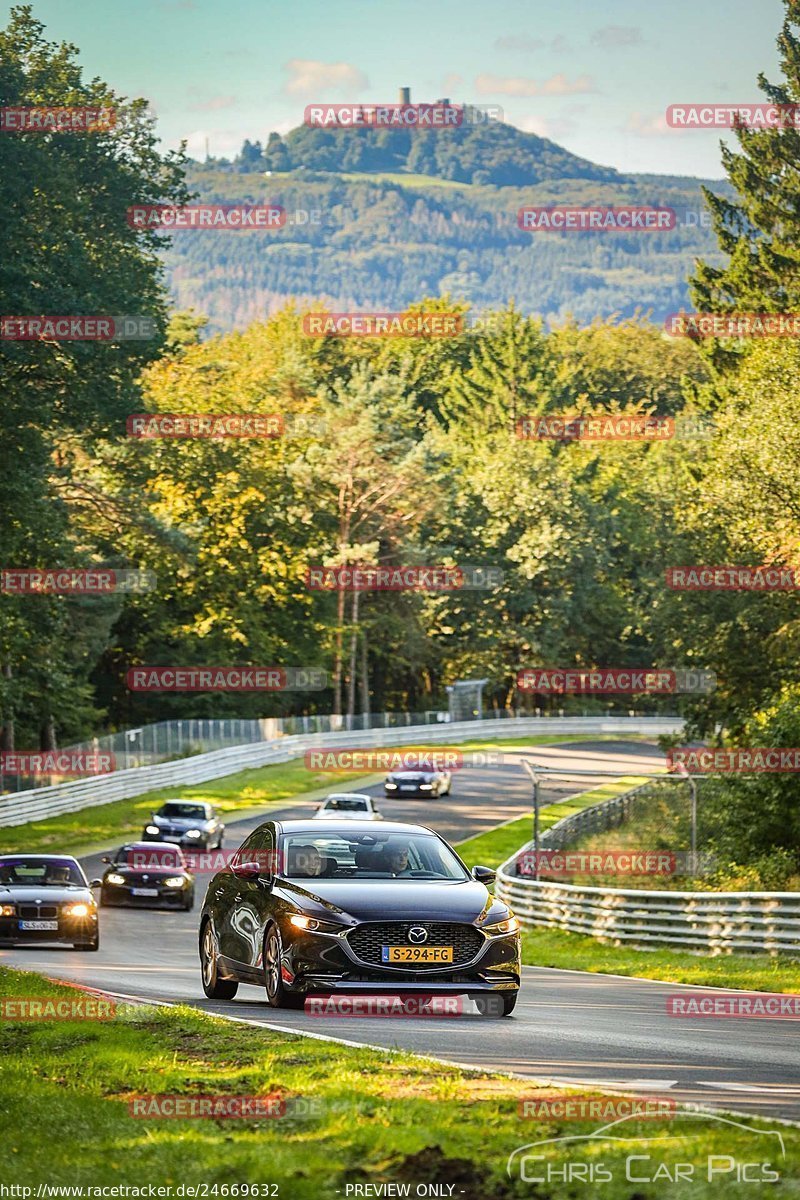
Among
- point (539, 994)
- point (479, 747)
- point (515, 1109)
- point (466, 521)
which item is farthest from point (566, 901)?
point (466, 521)

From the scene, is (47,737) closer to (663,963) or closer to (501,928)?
(663,963)

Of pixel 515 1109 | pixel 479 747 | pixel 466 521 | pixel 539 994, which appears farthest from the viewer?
pixel 466 521

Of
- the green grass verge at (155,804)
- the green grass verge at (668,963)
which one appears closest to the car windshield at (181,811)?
the green grass verge at (155,804)

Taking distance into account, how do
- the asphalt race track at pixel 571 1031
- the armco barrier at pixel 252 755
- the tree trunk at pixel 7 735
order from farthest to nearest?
the tree trunk at pixel 7 735 → the armco barrier at pixel 252 755 → the asphalt race track at pixel 571 1031

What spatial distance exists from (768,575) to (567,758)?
2783cm

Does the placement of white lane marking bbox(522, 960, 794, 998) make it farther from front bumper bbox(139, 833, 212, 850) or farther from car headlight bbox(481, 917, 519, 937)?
front bumper bbox(139, 833, 212, 850)

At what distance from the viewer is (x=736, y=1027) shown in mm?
15023

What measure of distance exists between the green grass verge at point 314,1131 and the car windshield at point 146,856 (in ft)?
76.2

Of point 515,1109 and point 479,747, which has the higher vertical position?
point 515,1109

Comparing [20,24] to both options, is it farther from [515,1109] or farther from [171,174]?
[515,1109]

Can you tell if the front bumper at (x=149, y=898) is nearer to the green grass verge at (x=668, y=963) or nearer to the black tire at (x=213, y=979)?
the green grass verge at (x=668, y=963)

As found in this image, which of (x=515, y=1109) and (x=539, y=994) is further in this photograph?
(x=539, y=994)

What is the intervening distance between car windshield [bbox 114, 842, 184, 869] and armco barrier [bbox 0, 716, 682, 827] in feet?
52.5

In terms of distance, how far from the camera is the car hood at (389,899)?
1392cm
